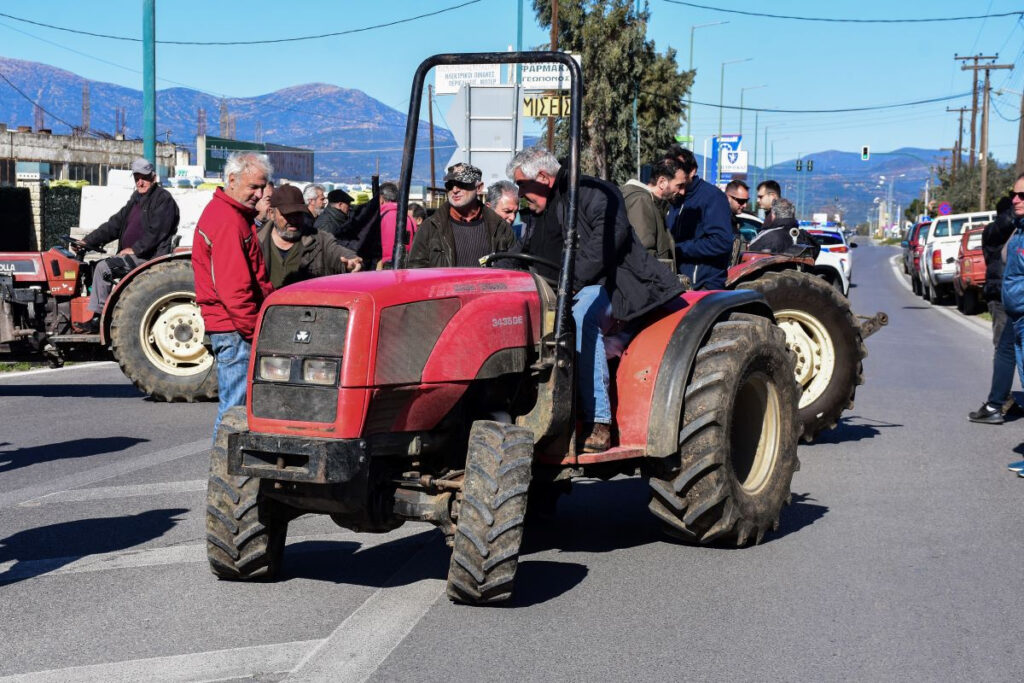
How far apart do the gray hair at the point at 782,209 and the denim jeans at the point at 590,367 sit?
6.66 metres

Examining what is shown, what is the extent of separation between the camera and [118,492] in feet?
28.3

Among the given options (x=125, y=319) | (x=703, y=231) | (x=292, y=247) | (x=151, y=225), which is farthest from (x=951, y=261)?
(x=292, y=247)

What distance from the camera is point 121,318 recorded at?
42.7ft

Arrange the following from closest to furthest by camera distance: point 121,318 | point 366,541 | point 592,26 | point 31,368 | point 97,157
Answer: point 366,541, point 121,318, point 31,368, point 592,26, point 97,157

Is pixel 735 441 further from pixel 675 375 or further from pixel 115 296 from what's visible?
pixel 115 296

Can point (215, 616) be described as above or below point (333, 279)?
below

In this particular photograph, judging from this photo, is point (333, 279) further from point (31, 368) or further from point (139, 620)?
point (31, 368)

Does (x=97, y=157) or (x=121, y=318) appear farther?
(x=97, y=157)

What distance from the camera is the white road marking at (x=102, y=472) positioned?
8.47 m

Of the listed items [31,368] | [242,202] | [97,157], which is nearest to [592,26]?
[97,157]

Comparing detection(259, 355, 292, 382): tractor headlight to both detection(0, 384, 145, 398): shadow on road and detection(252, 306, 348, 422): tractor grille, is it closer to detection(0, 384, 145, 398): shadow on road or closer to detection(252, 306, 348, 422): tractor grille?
detection(252, 306, 348, 422): tractor grille

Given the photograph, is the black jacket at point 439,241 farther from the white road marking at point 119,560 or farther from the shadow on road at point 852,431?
the shadow on road at point 852,431

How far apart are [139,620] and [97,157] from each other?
84.6m

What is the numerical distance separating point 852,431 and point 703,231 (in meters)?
2.91
